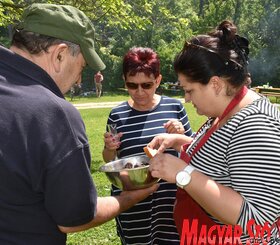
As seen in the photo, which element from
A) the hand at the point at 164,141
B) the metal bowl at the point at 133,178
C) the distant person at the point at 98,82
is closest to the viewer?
the metal bowl at the point at 133,178

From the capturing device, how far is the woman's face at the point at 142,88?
136 inches

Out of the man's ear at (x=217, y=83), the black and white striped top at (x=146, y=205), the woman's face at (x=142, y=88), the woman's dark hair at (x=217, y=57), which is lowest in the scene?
the black and white striped top at (x=146, y=205)

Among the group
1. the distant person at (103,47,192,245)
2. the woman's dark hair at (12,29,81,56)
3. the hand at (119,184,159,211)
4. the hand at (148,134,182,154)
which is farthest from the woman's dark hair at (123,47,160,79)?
the woman's dark hair at (12,29,81,56)

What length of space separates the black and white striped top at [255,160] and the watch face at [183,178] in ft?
0.74

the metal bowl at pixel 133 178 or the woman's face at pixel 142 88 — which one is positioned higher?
the woman's face at pixel 142 88

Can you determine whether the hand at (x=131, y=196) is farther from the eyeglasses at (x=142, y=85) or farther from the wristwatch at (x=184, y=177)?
the eyeglasses at (x=142, y=85)

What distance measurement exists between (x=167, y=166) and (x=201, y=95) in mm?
472

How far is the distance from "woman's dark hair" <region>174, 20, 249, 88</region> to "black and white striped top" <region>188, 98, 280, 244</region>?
24 centimetres

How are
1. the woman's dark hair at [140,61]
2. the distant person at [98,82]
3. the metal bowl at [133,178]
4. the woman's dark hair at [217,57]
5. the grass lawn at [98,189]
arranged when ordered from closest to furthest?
the woman's dark hair at [217,57], the metal bowl at [133,178], the woman's dark hair at [140,61], the grass lawn at [98,189], the distant person at [98,82]

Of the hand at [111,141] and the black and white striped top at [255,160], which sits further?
the hand at [111,141]

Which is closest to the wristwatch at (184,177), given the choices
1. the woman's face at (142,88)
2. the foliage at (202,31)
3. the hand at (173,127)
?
the hand at (173,127)

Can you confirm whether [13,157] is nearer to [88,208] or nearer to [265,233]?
[88,208]

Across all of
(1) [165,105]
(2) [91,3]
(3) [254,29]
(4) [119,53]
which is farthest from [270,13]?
(1) [165,105]

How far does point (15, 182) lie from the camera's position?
164 cm
